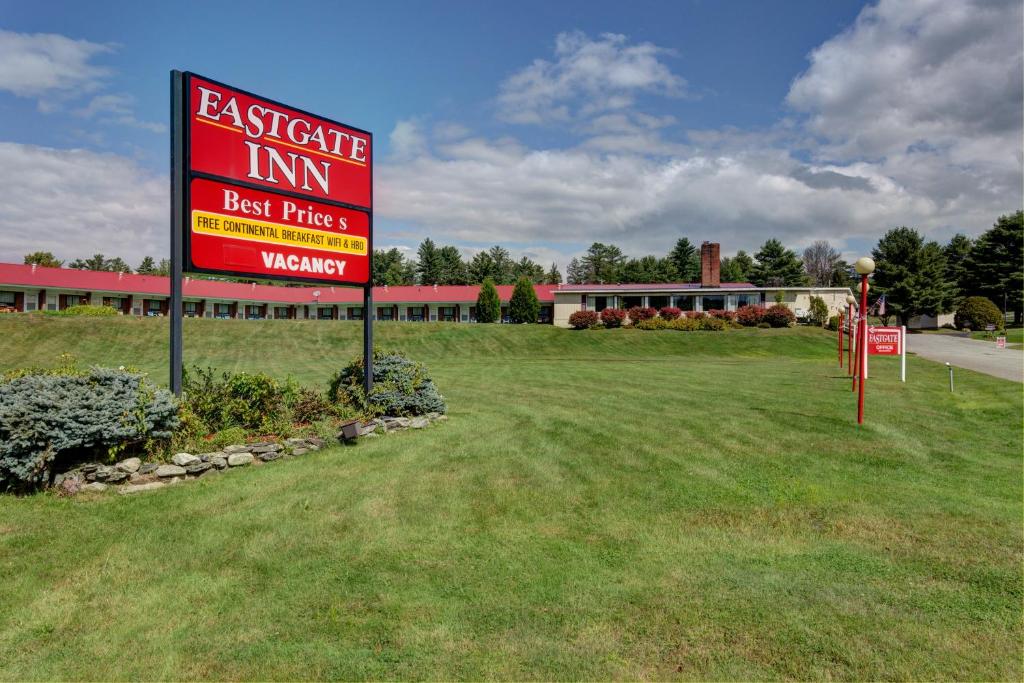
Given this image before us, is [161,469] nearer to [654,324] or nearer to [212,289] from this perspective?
[654,324]

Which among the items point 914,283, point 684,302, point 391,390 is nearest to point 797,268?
point 914,283

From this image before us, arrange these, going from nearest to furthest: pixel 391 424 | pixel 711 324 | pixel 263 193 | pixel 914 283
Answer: pixel 263 193
pixel 391 424
pixel 711 324
pixel 914 283

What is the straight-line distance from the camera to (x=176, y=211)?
9.53 m

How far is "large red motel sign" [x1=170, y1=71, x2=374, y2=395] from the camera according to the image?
972 cm

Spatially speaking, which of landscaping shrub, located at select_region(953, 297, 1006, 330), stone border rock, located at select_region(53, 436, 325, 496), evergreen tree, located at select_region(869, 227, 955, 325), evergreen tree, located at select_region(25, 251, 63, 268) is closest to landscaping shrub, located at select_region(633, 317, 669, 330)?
evergreen tree, located at select_region(869, 227, 955, 325)

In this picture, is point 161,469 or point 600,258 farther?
point 600,258

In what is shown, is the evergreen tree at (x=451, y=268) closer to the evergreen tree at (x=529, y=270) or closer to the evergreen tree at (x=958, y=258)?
the evergreen tree at (x=529, y=270)

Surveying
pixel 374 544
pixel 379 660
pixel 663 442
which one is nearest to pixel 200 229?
pixel 374 544

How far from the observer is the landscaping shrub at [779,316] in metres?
49.3

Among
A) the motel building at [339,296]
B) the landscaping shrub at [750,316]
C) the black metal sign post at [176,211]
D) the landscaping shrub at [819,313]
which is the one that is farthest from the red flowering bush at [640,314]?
the black metal sign post at [176,211]

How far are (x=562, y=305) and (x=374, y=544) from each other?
4953cm

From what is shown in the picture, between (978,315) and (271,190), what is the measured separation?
67759 mm

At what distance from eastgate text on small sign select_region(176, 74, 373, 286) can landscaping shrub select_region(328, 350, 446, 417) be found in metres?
1.97

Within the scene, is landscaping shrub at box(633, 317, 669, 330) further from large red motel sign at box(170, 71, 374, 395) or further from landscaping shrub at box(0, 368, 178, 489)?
landscaping shrub at box(0, 368, 178, 489)
